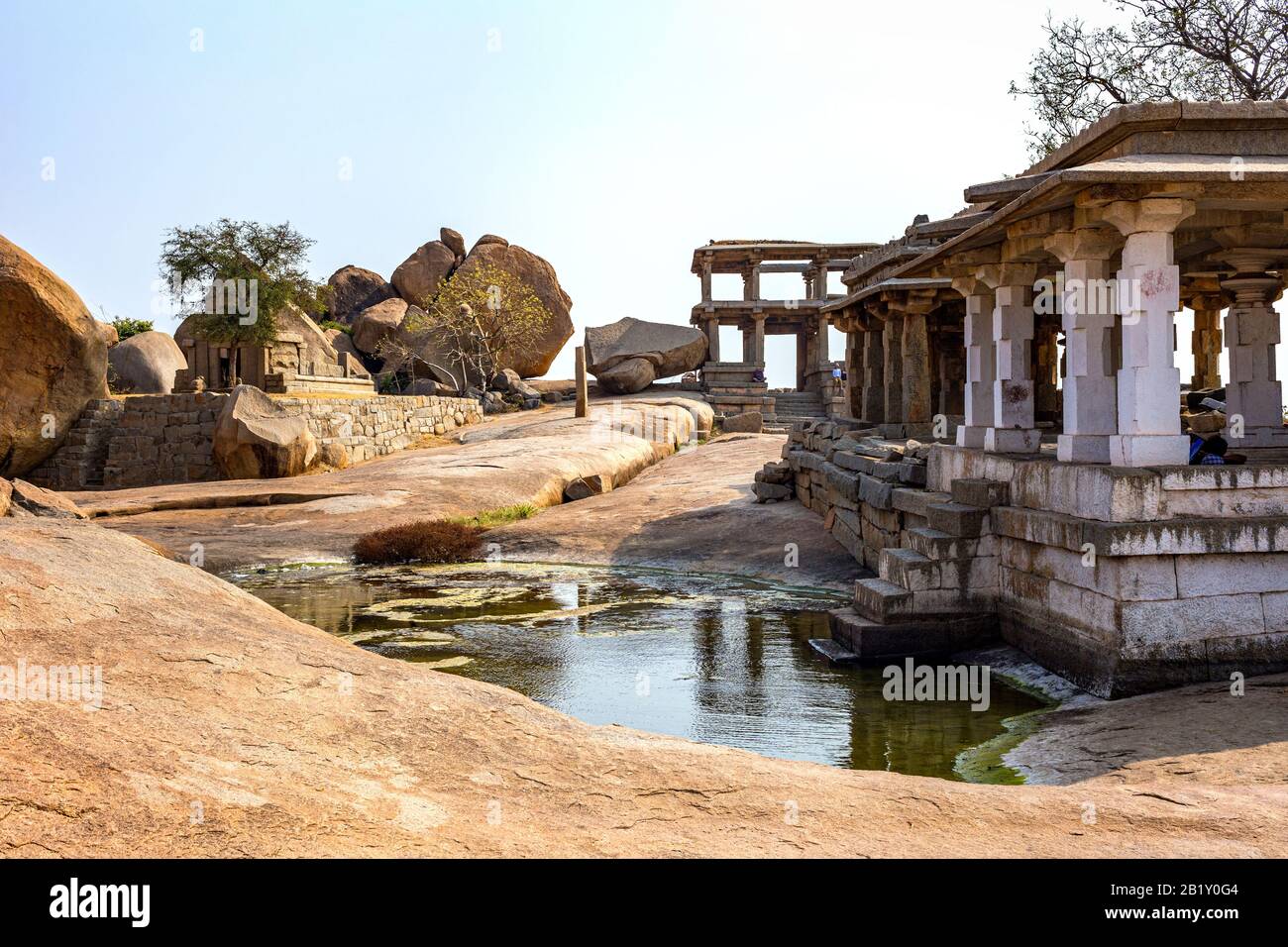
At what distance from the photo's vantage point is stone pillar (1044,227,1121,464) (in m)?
8.15

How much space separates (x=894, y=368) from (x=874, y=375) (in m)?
1.50

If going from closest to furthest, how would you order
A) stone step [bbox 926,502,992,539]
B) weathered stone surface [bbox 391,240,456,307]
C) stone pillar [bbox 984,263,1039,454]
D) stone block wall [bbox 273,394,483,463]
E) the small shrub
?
1. stone step [bbox 926,502,992,539]
2. stone pillar [bbox 984,263,1039,454]
3. the small shrub
4. stone block wall [bbox 273,394,483,463]
5. weathered stone surface [bbox 391,240,456,307]

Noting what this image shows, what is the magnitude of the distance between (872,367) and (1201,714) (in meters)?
13.7

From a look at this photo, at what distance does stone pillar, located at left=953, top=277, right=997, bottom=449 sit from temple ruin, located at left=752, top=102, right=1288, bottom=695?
2cm

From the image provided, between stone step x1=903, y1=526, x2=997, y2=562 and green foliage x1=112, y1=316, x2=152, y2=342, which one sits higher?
green foliage x1=112, y1=316, x2=152, y2=342

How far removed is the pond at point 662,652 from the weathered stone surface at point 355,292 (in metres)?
35.3

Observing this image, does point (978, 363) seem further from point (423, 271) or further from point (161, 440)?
point (423, 271)

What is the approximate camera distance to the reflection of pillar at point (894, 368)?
58.0 feet

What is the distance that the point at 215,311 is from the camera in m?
29.3

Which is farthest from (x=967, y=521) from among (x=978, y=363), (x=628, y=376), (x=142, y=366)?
(x=628, y=376)

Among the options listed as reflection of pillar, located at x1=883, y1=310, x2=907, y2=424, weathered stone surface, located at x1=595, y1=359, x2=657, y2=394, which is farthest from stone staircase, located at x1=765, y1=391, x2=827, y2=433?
reflection of pillar, located at x1=883, y1=310, x2=907, y2=424

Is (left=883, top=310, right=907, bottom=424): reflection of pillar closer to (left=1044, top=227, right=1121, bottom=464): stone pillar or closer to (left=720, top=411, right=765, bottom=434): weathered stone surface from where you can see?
(left=1044, top=227, right=1121, bottom=464): stone pillar

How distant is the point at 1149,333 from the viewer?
24.6 feet
